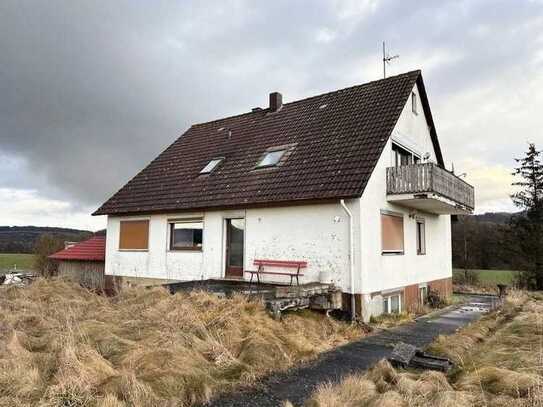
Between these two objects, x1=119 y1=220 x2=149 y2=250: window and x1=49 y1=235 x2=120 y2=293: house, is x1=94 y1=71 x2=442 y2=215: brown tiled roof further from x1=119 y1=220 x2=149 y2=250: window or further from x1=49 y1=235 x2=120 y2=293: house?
x1=49 y1=235 x2=120 y2=293: house

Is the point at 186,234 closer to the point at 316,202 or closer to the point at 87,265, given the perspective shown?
the point at 316,202

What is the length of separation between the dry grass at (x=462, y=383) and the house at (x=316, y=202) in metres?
3.79

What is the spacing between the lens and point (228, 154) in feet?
55.9

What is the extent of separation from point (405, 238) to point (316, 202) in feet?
13.7

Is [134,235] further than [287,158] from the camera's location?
Yes

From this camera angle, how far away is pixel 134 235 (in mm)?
16719

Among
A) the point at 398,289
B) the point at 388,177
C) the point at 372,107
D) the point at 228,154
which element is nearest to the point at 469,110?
the point at 372,107

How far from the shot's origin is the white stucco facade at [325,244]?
1150 centimetres

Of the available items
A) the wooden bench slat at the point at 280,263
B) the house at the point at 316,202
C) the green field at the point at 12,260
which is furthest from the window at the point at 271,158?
the green field at the point at 12,260

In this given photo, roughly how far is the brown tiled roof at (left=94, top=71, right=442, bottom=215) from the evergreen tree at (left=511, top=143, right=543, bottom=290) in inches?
498

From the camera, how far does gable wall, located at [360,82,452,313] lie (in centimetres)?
1167

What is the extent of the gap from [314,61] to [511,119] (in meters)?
8.42

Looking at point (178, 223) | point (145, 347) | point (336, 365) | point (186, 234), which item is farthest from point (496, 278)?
point (145, 347)

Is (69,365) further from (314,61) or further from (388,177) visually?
(314,61)
